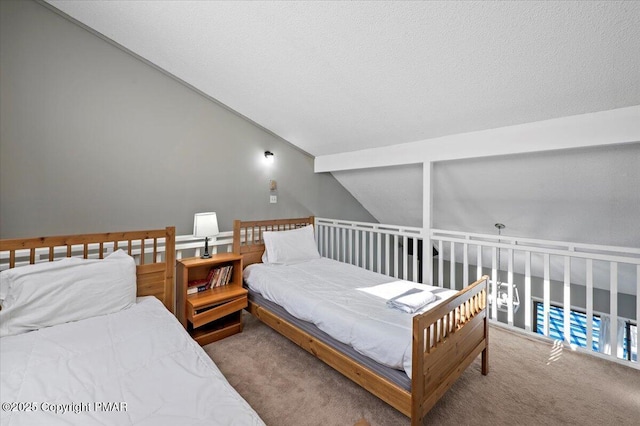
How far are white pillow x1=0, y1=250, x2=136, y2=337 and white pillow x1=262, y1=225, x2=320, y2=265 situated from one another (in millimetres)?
1408

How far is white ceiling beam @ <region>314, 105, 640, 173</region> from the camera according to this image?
214cm

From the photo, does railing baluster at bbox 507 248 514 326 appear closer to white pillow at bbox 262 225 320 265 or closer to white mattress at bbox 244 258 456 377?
white mattress at bbox 244 258 456 377

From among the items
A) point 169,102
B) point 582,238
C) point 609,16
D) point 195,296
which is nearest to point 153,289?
point 195,296

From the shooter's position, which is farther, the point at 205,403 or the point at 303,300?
the point at 303,300

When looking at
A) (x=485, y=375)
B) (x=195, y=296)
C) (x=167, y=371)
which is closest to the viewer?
(x=167, y=371)

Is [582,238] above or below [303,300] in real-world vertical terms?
above

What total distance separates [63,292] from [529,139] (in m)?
3.90

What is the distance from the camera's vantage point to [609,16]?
1.58m

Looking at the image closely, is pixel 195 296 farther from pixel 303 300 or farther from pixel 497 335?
pixel 497 335

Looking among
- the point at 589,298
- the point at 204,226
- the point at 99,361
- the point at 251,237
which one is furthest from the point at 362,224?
the point at 99,361

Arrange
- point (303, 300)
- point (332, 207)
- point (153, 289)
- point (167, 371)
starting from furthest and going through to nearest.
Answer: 1. point (332, 207)
2. point (153, 289)
3. point (303, 300)
4. point (167, 371)

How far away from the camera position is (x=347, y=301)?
7.21ft

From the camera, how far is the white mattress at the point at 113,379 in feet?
3.39

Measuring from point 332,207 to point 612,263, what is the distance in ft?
11.7
